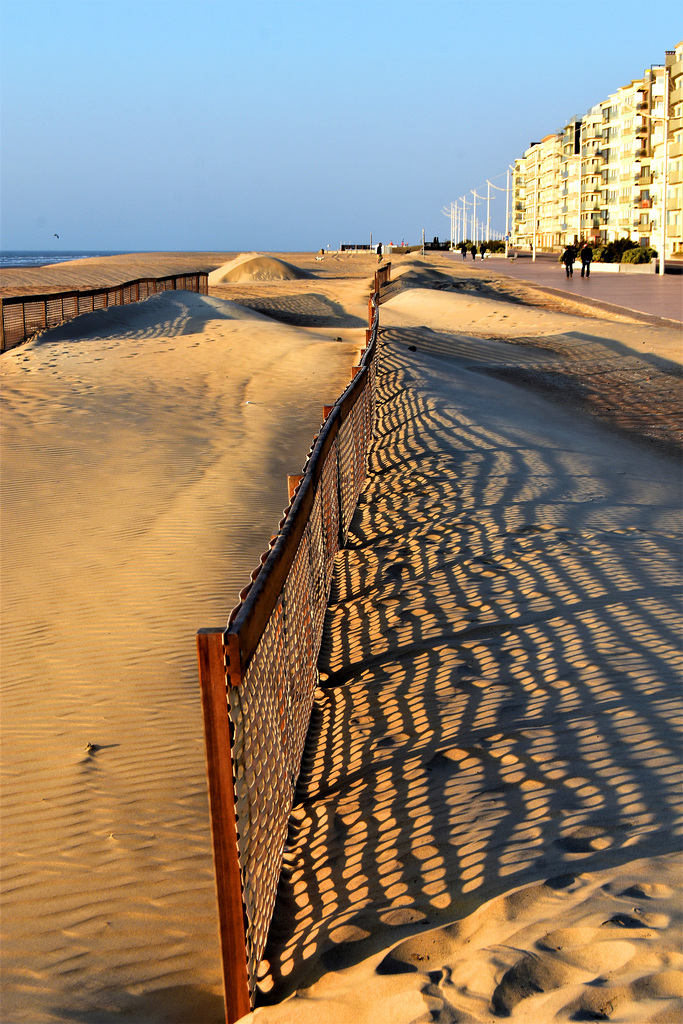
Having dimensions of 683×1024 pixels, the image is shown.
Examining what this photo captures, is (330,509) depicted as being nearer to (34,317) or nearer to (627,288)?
(34,317)

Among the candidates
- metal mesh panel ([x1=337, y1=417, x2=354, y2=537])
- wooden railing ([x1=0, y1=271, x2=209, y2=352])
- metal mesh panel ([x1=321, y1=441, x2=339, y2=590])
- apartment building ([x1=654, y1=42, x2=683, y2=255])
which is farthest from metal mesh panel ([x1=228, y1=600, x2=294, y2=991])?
apartment building ([x1=654, y1=42, x2=683, y2=255])

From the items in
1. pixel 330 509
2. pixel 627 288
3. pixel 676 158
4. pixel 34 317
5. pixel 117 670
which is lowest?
pixel 117 670

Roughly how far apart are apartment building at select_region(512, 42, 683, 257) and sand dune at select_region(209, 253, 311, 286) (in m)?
34.0

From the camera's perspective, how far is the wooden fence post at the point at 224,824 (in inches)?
112

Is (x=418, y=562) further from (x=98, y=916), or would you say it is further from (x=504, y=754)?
(x=98, y=916)

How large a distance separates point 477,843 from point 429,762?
2.71 ft

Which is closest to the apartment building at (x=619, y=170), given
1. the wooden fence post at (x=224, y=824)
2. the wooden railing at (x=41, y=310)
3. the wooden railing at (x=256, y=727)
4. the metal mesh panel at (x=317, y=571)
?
the wooden railing at (x=41, y=310)

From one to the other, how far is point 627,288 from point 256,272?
2404cm

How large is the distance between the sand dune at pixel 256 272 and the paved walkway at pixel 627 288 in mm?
13580

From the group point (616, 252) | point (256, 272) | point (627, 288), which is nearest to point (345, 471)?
point (627, 288)

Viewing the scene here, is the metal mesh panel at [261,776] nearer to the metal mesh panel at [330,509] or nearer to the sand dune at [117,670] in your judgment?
the sand dune at [117,670]

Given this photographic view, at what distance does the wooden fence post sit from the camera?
9.36 ft

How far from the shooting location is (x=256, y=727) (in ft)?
11.6

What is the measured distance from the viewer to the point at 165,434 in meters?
13.8
